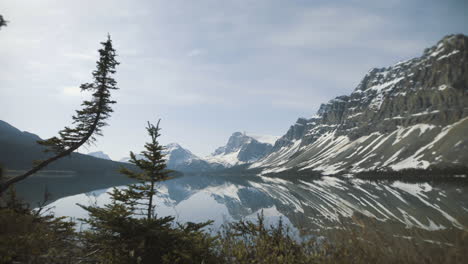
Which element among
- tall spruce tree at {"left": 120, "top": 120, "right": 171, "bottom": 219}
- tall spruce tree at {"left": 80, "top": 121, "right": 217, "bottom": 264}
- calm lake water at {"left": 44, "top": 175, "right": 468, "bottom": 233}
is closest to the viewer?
tall spruce tree at {"left": 80, "top": 121, "right": 217, "bottom": 264}

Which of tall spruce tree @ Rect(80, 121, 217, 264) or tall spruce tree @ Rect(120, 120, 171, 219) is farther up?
tall spruce tree @ Rect(120, 120, 171, 219)

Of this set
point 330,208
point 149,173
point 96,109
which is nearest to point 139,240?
point 149,173

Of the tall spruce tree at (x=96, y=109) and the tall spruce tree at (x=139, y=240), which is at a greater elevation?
the tall spruce tree at (x=96, y=109)

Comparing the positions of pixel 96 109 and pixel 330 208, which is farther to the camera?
pixel 330 208

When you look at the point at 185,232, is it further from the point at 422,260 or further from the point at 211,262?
the point at 422,260

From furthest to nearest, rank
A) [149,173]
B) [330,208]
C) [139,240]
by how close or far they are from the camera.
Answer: [330,208] < [149,173] < [139,240]

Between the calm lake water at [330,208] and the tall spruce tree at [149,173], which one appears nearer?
the tall spruce tree at [149,173]

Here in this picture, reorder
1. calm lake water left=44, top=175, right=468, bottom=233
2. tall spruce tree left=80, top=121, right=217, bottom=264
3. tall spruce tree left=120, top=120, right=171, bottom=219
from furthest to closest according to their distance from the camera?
calm lake water left=44, top=175, right=468, bottom=233 → tall spruce tree left=120, top=120, right=171, bottom=219 → tall spruce tree left=80, top=121, right=217, bottom=264

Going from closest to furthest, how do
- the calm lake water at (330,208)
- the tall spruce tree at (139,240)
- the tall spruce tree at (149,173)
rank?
the tall spruce tree at (139,240) → the tall spruce tree at (149,173) → the calm lake water at (330,208)

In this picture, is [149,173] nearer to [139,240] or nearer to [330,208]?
[139,240]

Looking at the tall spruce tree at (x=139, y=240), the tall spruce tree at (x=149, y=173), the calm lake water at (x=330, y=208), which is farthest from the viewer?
the calm lake water at (x=330, y=208)

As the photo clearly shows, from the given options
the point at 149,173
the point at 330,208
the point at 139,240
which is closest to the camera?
the point at 139,240

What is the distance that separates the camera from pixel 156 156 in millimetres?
8727

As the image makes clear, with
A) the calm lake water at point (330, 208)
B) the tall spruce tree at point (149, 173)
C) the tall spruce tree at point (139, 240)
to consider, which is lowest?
the calm lake water at point (330, 208)
